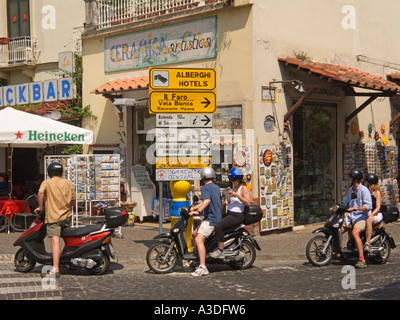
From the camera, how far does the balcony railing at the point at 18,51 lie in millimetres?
18297

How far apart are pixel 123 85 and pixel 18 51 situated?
20.8ft

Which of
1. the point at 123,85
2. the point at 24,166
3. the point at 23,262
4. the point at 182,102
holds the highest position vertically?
the point at 123,85

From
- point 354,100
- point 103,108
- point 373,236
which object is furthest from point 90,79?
point 373,236

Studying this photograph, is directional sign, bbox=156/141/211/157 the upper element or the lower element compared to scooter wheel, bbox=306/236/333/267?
upper

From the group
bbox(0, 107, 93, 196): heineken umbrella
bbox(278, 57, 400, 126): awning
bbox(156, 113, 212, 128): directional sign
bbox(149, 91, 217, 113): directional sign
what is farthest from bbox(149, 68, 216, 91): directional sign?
bbox(0, 107, 93, 196): heineken umbrella

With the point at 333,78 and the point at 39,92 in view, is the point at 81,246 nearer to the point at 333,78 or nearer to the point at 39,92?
the point at 333,78

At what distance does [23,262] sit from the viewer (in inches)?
356

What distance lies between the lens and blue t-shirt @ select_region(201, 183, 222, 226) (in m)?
8.90

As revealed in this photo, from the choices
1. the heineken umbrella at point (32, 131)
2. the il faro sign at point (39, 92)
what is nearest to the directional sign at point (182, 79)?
the heineken umbrella at point (32, 131)

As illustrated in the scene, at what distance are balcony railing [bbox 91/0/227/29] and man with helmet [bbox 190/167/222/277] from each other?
5524 millimetres

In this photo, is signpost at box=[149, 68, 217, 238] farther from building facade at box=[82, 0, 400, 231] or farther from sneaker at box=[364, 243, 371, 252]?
sneaker at box=[364, 243, 371, 252]

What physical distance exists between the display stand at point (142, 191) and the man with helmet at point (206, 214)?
5881 mm

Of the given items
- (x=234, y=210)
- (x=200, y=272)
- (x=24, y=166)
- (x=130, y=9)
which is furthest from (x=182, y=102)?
(x=24, y=166)
